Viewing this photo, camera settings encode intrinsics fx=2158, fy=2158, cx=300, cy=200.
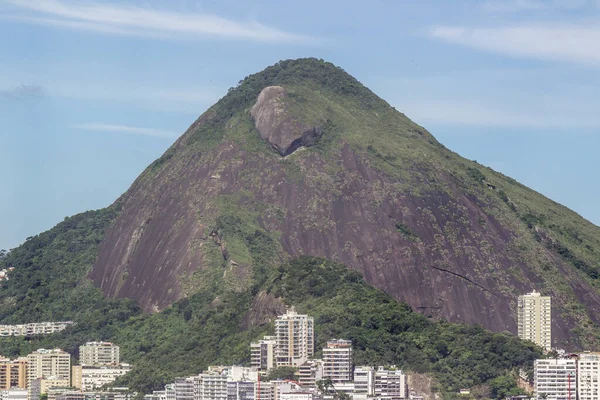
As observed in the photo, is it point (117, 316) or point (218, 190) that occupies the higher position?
point (218, 190)

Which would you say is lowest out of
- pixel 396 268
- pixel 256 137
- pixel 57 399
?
pixel 57 399

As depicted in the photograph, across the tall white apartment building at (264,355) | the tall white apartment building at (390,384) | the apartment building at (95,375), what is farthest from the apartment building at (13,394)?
the tall white apartment building at (390,384)

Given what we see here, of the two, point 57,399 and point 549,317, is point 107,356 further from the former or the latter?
point 549,317

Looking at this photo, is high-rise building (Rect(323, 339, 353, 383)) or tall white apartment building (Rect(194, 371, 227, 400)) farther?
high-rise building (Rect(323, 339, 353, 383))

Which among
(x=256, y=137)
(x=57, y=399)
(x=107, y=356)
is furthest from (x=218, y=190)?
(x=57, y=399)

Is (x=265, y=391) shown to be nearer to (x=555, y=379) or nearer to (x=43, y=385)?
(x=555, y=379)

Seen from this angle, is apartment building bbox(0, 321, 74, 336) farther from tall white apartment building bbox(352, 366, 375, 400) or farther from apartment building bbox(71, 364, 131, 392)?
tall white apartment building bbox(352, 366, 375, 400)

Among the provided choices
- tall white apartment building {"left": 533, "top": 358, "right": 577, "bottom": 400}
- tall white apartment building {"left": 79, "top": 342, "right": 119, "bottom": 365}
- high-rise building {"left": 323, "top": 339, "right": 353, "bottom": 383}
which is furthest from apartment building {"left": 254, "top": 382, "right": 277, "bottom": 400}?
tall white apartment building {"left": 79, "top": 342, "right": 119, "bottom": 365}
